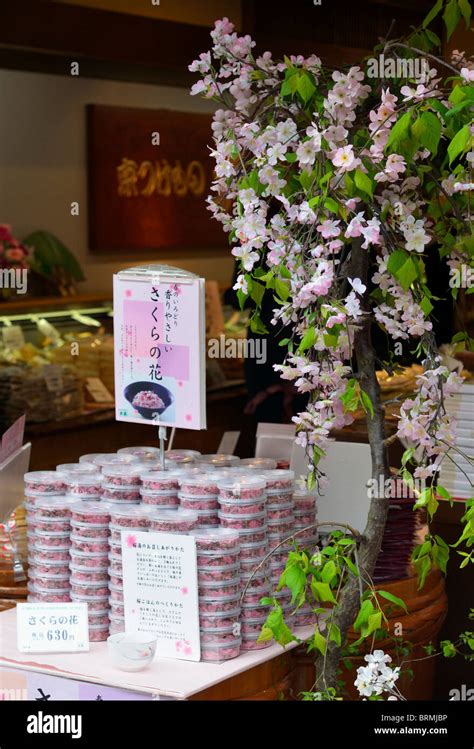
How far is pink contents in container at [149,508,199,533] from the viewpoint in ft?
9.49

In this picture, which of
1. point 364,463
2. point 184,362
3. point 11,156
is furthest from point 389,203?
point 11,156

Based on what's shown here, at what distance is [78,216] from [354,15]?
190 centimetres

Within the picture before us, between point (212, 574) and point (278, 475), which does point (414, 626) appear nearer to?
point (278, 475)

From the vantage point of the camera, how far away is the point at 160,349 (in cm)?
315

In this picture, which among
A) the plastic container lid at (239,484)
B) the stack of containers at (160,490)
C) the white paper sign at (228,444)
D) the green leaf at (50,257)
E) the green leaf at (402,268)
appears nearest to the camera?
the green leaf at (402,268)

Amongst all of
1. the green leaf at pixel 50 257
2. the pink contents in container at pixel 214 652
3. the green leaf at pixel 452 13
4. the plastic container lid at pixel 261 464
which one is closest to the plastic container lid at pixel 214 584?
the pink contents in container at pixel 214 652

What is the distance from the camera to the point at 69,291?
6.49 metres

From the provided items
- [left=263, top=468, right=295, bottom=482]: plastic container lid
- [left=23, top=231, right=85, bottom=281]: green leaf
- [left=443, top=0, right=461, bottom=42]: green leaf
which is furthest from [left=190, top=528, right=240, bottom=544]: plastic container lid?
[left=23, top=231, right=85, bottom=281]: green leaf

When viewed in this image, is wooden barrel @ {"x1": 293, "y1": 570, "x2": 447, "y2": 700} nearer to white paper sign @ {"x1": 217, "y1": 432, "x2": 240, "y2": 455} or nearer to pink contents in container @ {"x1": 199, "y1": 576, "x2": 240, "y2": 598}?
pink contents in container @ {"x1": 199, "y1": 576, "x2": 240, "y2": 598}

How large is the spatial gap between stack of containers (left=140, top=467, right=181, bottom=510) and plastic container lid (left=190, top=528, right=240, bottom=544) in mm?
142

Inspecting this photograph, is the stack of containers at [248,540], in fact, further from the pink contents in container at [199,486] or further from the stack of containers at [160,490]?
the stack of containers at [160,490]

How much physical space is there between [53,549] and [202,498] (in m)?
0.41

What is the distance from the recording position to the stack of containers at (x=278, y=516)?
3045 mm

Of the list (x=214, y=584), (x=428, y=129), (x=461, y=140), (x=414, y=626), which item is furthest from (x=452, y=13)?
(x=414, y=626)
